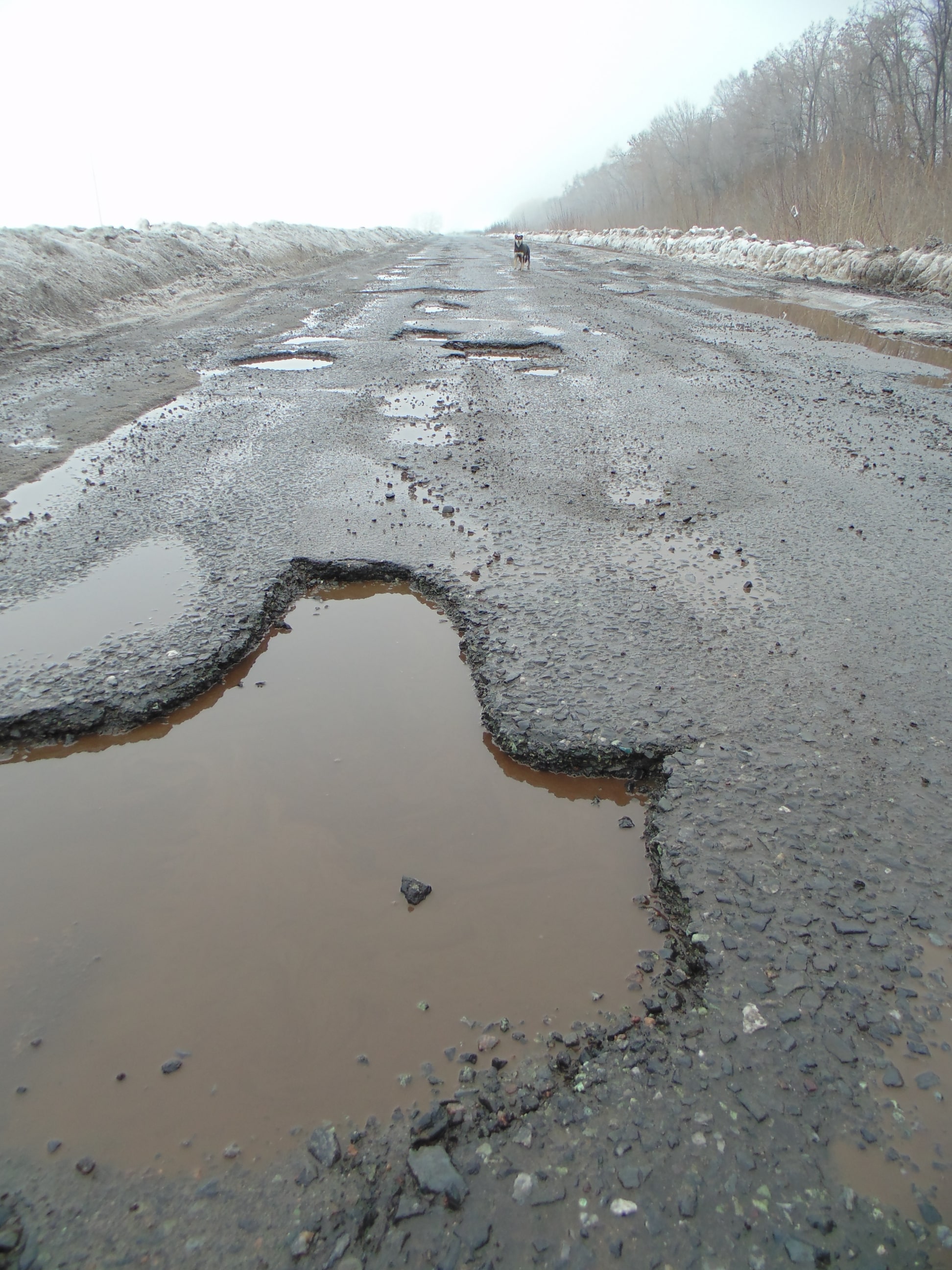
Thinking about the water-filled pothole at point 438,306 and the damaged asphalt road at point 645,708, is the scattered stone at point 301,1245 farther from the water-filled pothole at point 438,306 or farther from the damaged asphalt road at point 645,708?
the water-filled pothole at point 438,306

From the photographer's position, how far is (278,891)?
177 cm

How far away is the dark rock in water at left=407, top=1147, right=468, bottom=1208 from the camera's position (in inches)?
46.0

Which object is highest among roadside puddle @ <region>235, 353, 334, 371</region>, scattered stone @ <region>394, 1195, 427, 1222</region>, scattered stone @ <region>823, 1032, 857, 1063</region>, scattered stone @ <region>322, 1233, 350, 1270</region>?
roadside puddle @ <region>235, 353, 334, 371</region>

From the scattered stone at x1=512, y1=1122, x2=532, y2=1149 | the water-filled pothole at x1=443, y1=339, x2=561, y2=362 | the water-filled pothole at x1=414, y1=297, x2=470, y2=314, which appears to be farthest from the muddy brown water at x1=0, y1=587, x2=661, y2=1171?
the water-filled pothole at x1=414, y1=297, x2=470, y2=314

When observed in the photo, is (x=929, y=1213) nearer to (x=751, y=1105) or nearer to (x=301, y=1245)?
(x=751, y=1105)

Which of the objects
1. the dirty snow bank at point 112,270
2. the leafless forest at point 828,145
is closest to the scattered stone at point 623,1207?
the dirty snow bank at point 112,270

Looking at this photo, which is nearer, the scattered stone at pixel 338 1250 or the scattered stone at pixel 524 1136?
the scattered stone at pixel 338 1250

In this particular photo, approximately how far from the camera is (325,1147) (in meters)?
1.25

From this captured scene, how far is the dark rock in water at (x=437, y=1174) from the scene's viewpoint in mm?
1168

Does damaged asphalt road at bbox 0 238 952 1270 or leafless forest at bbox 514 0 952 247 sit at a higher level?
leafless forest at bbox 514 0 952 247

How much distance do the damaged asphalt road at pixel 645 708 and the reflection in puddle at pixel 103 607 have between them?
0.05 m

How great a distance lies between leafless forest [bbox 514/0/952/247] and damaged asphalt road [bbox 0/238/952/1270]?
37.7 feet

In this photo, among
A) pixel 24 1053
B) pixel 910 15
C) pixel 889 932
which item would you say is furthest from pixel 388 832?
pixel 910 15

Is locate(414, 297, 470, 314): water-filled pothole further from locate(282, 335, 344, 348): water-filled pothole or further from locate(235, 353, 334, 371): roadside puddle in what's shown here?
locate(235, 353, 334, 371): roadside puddle
